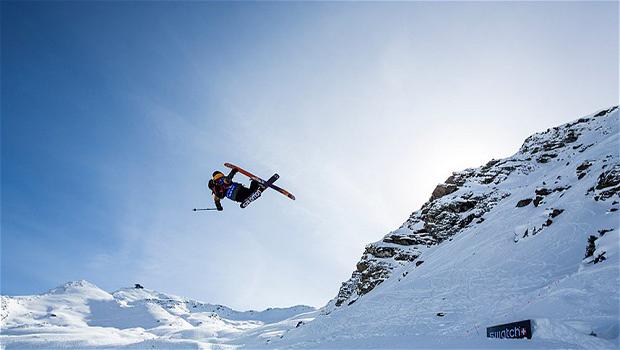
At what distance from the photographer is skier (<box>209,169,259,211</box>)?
16953mm

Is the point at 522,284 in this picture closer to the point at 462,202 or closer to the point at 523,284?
the point at 523,284

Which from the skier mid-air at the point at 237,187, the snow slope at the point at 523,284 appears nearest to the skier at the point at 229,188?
the skier mid-air at the point at 237,187

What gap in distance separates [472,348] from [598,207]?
1336 cm

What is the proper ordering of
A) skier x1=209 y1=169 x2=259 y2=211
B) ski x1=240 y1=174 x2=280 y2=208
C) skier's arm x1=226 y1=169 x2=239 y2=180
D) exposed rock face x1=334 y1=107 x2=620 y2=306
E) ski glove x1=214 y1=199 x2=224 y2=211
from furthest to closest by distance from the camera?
exposed rock face x1=334 y1=107 x2=620 y2=306 < ski glove x1=214 y1=199 x2=224 y2=211 < ski x1=240 y1=174 x2=280 y2=208 < skier x1=209 y1=169 x2=259 y2=211 < skier's arm x1=226 y1=169 x2=239 y2=180

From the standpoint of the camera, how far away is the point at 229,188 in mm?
17094

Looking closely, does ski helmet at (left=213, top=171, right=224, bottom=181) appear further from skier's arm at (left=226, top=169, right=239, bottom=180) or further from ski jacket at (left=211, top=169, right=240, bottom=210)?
skier's arm at (left=226, top=169, right=239, bottom=180)

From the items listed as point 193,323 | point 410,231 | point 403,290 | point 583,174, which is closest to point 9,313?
point 193,323

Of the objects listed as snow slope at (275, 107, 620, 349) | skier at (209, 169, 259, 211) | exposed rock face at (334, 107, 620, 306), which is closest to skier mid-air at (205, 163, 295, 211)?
skier at (209, 169, 259, 211)

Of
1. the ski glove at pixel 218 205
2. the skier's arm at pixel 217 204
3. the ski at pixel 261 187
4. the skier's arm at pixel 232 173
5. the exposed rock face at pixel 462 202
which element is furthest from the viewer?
the exposed rock face at pixel 462 202

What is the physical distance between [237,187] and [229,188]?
372 millimetres

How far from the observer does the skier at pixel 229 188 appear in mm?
16953

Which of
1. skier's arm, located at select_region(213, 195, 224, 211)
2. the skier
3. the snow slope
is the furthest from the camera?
skier's arm, located at select_region(213, 195, 224, 211)

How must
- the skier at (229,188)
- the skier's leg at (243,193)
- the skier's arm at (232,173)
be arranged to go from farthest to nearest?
the skier's leg at (243,193) < the skier at (229,188) < the skier's arm at (232,173)

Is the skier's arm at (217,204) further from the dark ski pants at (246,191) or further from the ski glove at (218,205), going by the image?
the dark ski pants at (246,191)
